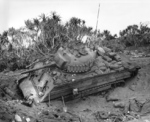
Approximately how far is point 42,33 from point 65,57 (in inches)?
647

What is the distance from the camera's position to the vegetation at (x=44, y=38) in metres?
28.2

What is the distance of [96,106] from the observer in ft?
42.4

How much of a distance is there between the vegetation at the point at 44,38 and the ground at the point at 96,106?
13.6 meters

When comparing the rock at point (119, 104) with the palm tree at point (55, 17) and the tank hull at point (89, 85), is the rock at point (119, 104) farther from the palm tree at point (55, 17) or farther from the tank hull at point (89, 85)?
the palm tree at point (55, 17)

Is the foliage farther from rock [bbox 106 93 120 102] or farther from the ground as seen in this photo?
rock [bbox 106 93 120 102]

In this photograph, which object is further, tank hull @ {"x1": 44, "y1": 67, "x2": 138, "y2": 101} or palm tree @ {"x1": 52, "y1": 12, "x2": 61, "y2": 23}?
palm tree @ {"x1": 52, "y1": 12, "x2": 61, "y2": 23}

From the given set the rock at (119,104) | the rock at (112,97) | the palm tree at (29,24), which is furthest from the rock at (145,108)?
the palm tree at (29,24)

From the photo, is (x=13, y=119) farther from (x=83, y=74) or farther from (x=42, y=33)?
(x=42, y=33)

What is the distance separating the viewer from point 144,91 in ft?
45.0

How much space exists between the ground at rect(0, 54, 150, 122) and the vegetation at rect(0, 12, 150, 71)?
13.6 metres

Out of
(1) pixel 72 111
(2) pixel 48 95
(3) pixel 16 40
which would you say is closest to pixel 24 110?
(2) pixel 48 95

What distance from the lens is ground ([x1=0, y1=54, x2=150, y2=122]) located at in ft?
33.1

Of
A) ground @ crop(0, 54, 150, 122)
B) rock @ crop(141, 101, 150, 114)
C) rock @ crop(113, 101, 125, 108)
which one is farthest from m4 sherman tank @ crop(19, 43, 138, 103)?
rock @ crop(141, 101, 150, 114)

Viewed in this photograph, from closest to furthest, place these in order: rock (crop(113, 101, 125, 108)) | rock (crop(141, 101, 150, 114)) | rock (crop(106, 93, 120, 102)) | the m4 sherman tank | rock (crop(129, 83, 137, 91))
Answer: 1. rock (crop(141, 101, 150, 114))
2. the m4 sherman tank
3. rock (crop(113, 101, 125, 108))
4. rock (crop(106, 93, 120, 102))
5. rock (crop(129, 83, 137, 91))
